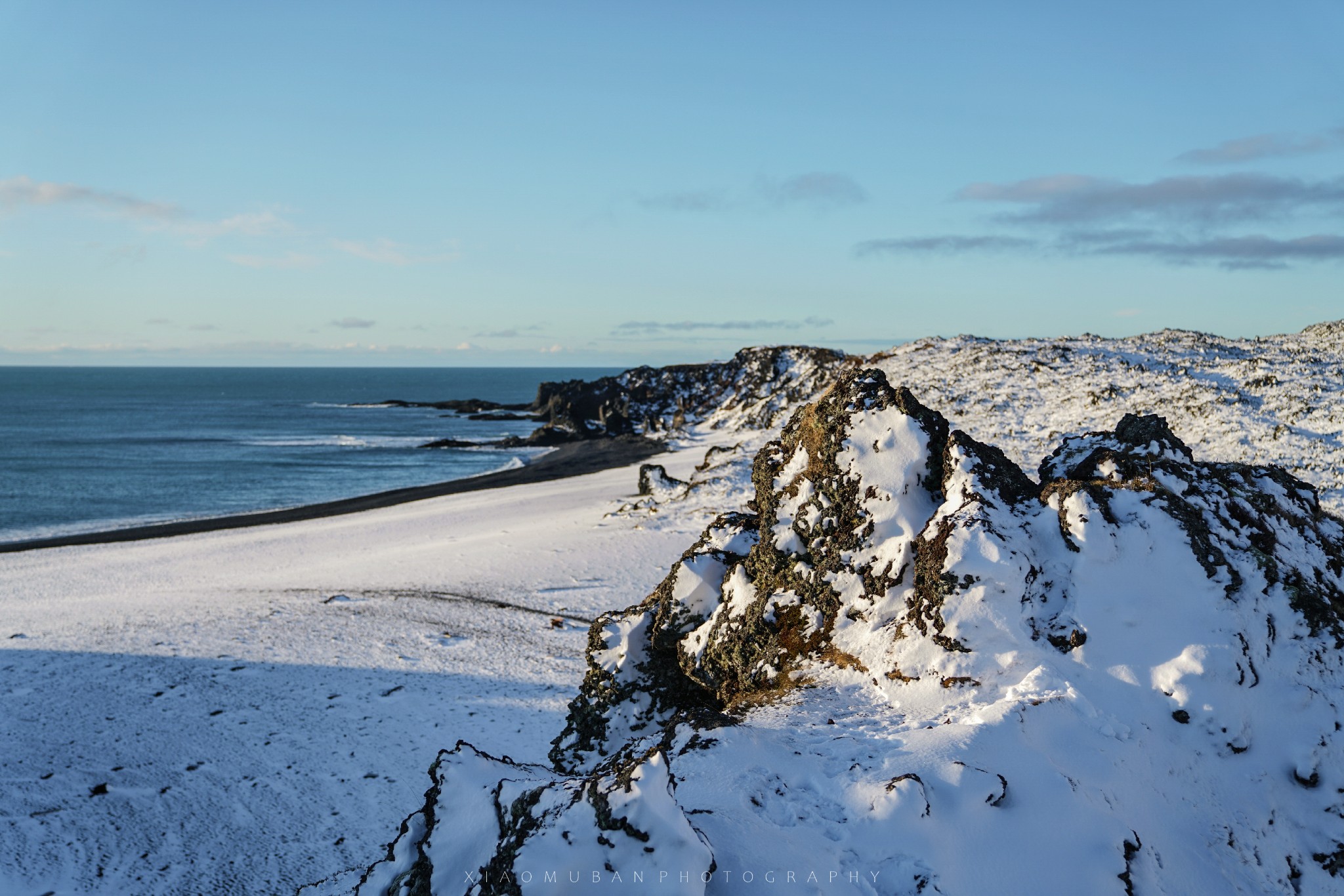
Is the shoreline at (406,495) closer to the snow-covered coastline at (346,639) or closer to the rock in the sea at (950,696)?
the snow-covered coastline at (346,639)

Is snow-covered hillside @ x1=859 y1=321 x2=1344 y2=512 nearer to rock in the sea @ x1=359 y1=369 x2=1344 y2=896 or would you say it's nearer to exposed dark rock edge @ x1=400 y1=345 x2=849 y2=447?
rock in the sea @ x1=359 y1=369 x2=1344 y2=896

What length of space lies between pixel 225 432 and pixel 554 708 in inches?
2856

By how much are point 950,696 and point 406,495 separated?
117 ft

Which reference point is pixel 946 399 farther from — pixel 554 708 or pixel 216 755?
pixel 216 755

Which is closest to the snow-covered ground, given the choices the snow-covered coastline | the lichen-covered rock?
the snow-covered coastline

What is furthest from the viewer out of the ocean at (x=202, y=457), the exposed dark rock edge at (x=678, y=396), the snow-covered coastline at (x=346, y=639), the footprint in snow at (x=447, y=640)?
the exposed dark rock edge at (x=678, y=396)

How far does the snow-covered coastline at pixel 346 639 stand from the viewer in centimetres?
786

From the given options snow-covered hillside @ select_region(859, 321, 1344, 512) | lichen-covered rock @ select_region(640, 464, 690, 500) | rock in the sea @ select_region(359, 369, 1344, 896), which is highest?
snow-covered hillside @ select_region(859, 321, 1344, 512)

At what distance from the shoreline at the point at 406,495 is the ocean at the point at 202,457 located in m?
1.49

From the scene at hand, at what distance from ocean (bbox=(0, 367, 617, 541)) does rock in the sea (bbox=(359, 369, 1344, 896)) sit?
32840 millimetres

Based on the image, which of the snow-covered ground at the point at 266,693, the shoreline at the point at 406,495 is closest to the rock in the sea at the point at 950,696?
the snow-covered ground at the point at 266,693

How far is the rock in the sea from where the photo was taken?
4207 millimetres

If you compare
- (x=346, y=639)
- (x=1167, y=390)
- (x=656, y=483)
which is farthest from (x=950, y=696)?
(x=656, y=483)

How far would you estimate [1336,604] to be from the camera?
19.7 feet
